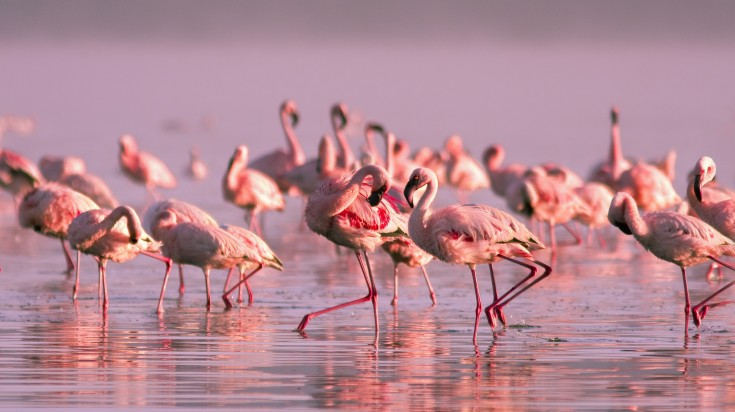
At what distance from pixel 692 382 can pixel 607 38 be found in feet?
354

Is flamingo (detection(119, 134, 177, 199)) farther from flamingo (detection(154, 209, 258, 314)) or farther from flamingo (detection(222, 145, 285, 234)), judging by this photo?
flamingo (detection(154, 209, 258, 314))

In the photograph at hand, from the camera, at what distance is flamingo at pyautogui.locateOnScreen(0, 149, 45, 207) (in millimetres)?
15625

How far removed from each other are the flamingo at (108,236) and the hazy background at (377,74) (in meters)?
11.0

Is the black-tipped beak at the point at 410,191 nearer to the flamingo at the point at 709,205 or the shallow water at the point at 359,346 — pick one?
the shallow water at the point at 359,346

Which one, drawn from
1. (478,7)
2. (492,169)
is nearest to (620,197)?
(492,169)

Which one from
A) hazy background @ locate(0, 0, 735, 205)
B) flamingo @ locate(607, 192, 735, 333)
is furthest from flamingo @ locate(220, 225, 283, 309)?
hazy background @ locate(0, 0, 735, 205)

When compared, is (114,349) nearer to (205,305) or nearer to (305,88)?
(205,305)

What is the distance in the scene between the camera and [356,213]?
35.1ft

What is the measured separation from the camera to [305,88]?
67.3 meters

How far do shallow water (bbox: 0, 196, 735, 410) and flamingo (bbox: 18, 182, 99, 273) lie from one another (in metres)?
0.47

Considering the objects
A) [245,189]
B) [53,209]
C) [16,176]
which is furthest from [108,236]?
[245,189]

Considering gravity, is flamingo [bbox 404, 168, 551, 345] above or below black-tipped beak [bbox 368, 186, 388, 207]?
below

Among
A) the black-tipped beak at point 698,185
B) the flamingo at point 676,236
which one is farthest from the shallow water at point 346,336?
the black-tipped beak at point 698,185

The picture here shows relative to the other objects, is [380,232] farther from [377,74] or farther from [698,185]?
[377,74]
